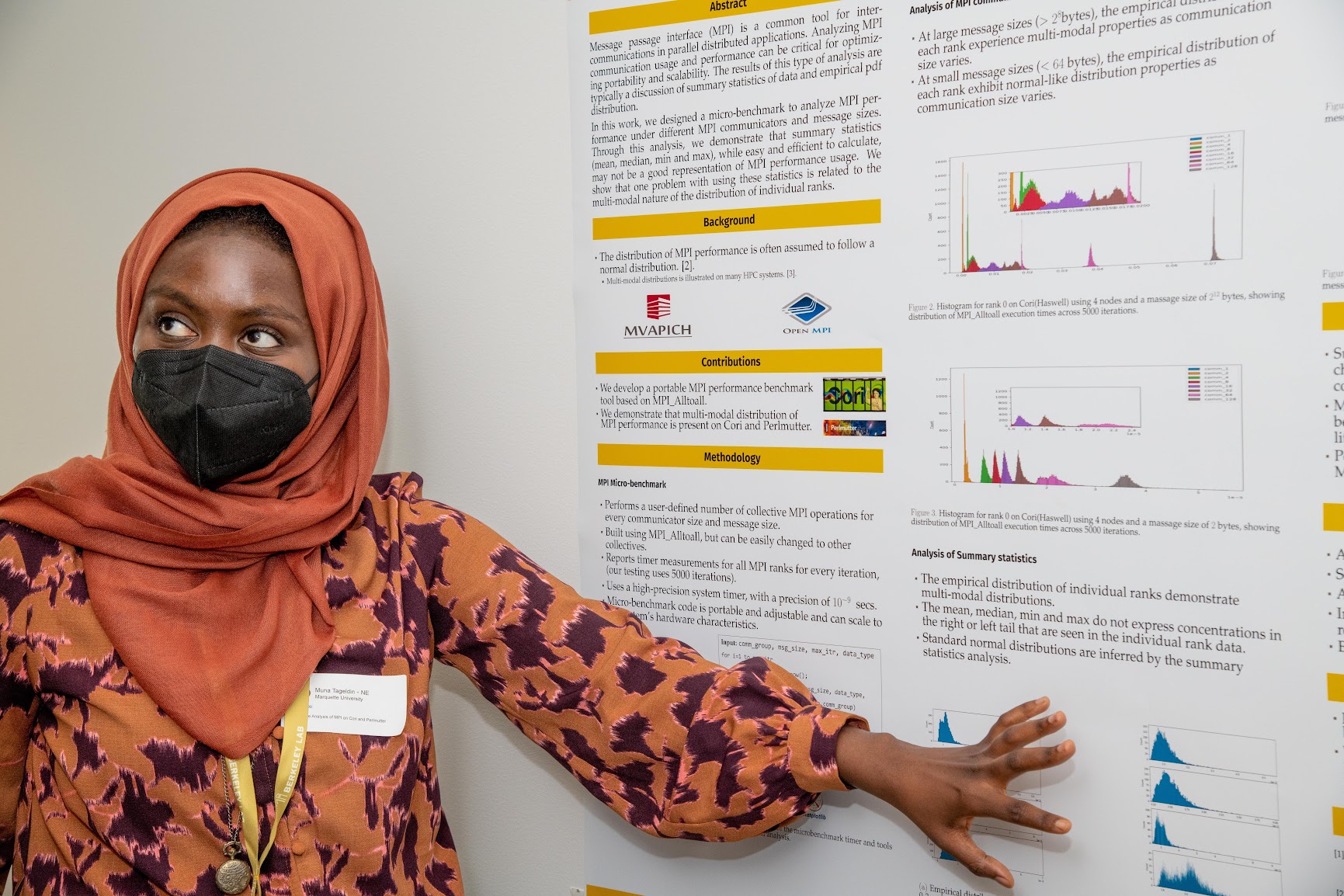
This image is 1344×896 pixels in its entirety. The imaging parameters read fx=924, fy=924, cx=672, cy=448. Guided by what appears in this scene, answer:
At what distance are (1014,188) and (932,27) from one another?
22cm

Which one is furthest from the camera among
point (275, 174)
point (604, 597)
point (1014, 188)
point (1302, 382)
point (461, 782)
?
point (461, 782)

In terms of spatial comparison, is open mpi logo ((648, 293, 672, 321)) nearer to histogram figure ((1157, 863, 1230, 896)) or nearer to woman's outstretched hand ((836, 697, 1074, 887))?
woman's outstretched hand ((836, 697, 1074, 887))

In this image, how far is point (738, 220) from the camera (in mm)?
1222

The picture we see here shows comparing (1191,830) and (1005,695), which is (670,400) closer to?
(1005,695)

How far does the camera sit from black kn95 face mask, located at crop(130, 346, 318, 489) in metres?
1.01

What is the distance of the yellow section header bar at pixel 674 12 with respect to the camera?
1188 millimetres

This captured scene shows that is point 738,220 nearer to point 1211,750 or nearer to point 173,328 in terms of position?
point 173,328

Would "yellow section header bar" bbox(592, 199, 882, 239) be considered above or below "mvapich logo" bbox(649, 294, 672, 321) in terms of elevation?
above

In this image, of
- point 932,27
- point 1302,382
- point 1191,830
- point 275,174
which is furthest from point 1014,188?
point 275,174

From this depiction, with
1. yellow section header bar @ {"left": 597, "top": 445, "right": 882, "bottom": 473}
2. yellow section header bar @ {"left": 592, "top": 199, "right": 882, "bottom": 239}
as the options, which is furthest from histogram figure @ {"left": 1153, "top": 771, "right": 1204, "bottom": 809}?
yellow section header bar @ {"left": 592, "top": 199, "right": 882, "bottom": 239}

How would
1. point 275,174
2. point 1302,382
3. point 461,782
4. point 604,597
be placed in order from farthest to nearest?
point 461,782
point 604,597
point 275,174
point 1302,382

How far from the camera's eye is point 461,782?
146 cm

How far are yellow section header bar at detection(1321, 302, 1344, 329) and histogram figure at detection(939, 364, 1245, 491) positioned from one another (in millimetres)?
90

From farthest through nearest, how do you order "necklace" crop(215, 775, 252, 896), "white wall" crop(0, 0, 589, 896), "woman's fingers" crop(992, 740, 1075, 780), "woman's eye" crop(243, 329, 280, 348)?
"white wall" crop(0, 0, 589, 896)
"woman's eye" crop(243, 329, 280, 348)
"necklace" crop(215, 775, 252, 896)
"woman's fingers" crop(992, 740, 1075, 780)
